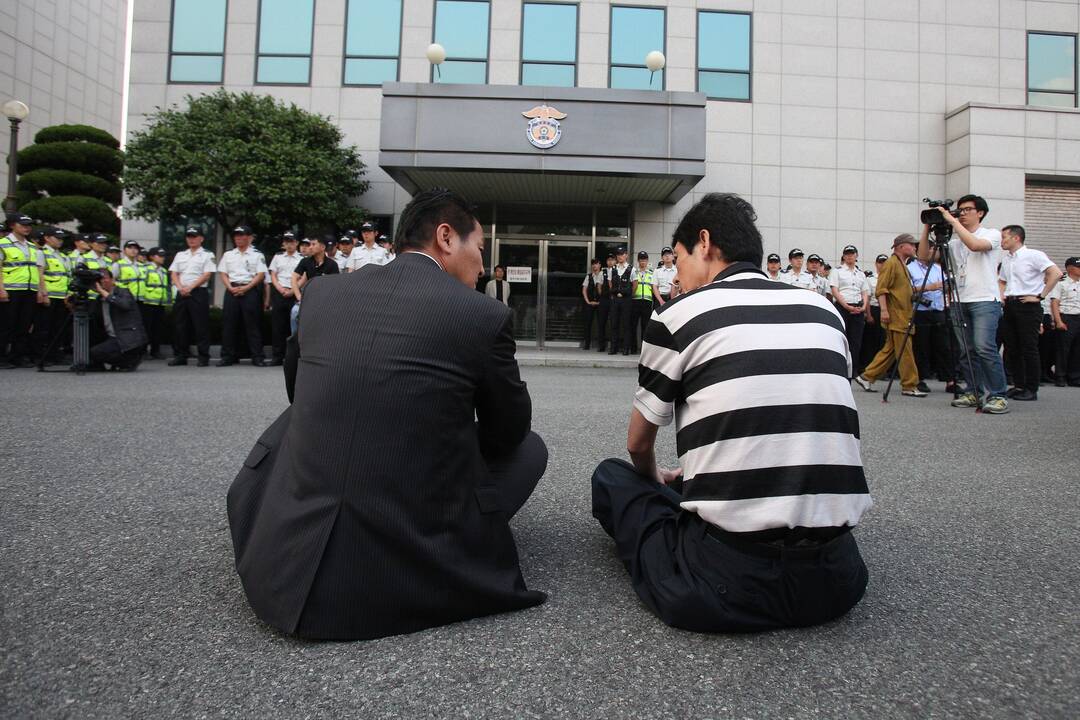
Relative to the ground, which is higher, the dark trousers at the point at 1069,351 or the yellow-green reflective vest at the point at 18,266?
the yellow-green reflective vest at the point at 18,266

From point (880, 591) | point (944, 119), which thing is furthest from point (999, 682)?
point (944, 119)

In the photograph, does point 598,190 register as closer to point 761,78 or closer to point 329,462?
point 761,78

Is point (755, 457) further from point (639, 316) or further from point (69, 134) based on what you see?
point (69, 134)

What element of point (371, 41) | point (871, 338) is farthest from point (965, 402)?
point (371, 41)

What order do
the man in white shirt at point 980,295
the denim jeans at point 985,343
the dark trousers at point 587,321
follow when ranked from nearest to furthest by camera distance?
the man in white shirt at point 980,295
the denim jeans at point 985,343
the dark trousers at point 587,321

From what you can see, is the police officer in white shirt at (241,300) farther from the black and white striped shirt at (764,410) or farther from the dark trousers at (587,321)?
the black and white striped shirt at (764,410)

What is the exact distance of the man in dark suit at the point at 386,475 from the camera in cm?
178

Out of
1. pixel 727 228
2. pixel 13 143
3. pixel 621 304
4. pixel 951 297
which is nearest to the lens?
pixel 727 228

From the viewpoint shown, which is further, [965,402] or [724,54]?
[724,54]

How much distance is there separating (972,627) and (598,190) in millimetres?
14592

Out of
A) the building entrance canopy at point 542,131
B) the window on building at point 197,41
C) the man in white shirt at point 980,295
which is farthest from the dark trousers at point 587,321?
the window on building at point 197,41

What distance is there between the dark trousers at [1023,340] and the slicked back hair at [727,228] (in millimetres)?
7872

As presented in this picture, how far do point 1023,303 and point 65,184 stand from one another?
22249 mm

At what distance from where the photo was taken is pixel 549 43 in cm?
1694
